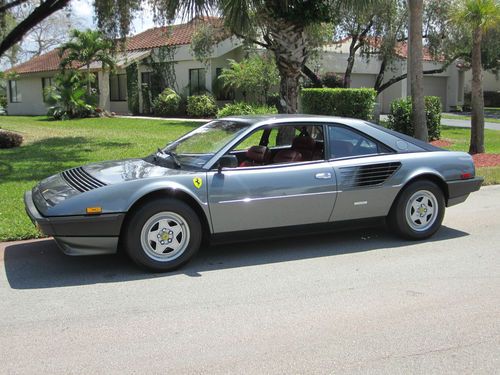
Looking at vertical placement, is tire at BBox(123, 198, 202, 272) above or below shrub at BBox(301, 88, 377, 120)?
below

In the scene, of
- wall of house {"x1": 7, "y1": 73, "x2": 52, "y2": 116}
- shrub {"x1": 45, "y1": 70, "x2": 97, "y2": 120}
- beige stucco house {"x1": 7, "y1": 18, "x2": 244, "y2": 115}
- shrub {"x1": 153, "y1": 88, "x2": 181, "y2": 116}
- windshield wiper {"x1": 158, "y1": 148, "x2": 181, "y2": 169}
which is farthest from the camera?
wall of house {"x1": 7, "y1": 73, "x2": 52, "y2": 116}

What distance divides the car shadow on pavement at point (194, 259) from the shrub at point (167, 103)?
22195mm

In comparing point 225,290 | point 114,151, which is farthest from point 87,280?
point 114,151

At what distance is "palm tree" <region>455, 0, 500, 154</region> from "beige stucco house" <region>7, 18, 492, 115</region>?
40.9 ft

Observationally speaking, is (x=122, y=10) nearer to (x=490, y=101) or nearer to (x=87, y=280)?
(x=87, y=280)

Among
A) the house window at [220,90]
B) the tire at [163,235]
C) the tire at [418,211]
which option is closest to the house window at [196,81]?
the house window at [220,90]

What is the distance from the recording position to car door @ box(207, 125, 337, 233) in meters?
5.45

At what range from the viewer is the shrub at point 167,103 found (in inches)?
1105

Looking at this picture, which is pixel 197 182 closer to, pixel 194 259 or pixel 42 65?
pixel 194 259

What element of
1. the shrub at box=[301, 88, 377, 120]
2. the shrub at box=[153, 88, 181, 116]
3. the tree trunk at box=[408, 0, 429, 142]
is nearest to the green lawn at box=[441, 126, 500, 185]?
the tree trunk at box=[408, 0, 429, 142]

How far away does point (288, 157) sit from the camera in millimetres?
6066

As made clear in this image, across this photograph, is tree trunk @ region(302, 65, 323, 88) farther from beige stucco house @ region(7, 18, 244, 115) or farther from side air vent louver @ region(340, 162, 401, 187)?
side air vent louver @ region(340, 162, 401, 187)

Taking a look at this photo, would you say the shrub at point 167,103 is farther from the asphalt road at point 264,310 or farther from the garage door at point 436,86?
the asphalt road at point 264,310

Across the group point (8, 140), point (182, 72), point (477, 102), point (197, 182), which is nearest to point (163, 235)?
point (197, 182)
